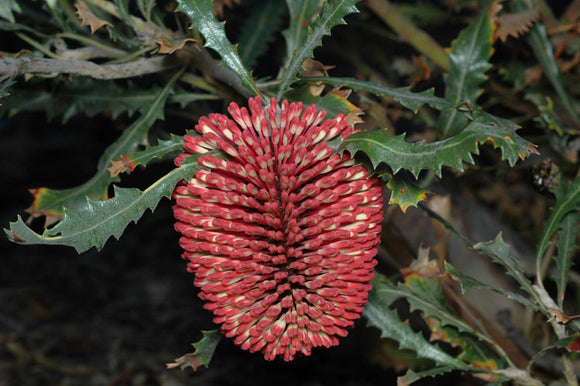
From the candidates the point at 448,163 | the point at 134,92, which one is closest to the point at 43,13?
Result: the point at 134,92

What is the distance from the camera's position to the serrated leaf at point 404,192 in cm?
73

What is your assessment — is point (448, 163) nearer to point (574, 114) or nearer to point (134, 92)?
point (134, 92)

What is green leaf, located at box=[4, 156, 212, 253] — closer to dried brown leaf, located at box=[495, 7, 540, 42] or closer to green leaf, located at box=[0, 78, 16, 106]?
green leaf, located at box=[0, 78, 16, 106]

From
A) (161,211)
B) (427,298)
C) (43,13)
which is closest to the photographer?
(427,298)

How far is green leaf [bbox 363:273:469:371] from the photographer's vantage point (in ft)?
3.29

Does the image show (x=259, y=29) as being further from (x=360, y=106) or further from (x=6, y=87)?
(x=6, y=87)

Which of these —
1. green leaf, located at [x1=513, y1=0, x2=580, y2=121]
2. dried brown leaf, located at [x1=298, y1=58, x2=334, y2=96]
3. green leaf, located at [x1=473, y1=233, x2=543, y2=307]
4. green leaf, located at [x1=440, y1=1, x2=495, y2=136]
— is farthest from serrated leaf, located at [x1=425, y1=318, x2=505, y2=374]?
green leaf, located at [x1=513, y1=0, x2=580, y2=121]

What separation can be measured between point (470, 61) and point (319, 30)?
1.32 feet

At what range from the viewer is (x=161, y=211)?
2.75m

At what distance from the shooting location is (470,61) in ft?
3.42

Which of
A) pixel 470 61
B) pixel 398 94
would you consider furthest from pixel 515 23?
pixel 398 94

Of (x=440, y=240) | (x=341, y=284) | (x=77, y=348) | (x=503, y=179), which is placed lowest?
(x=77, y=348)

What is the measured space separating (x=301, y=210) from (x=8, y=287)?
1973mm

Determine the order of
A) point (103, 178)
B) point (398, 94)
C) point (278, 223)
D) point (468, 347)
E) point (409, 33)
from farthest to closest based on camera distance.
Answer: point (409, 33) < point (468, 347) < point (103, 178) < point (398, 94) < point (278, 223)
